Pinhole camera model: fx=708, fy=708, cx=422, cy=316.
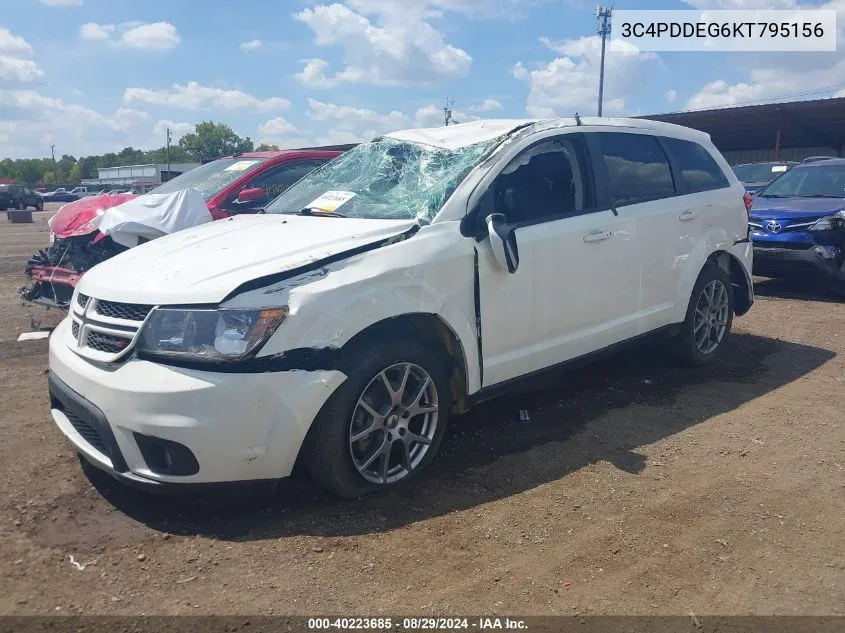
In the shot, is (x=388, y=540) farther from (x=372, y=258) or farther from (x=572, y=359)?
(x=572, y=359)

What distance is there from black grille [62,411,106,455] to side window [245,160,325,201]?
4323 millimetres

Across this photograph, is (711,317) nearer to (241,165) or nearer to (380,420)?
(380,420)

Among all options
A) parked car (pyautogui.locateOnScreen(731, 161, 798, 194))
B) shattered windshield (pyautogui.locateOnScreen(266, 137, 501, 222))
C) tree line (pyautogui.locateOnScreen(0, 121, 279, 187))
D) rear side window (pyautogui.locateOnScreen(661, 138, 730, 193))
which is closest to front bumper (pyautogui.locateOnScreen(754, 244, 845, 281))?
rear side window (pyautogui.locateOnScreen(661, 138, 730, 193))

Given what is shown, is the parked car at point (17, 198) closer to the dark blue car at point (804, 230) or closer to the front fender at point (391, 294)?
the dark blue car at point (804, 230)

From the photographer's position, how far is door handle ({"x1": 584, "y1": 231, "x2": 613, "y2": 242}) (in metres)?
4.39

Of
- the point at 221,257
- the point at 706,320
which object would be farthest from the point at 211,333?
the point at 706,320

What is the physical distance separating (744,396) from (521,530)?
2.63m

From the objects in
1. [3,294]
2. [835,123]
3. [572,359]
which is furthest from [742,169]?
[3,294]

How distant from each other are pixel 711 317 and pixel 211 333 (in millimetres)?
4158

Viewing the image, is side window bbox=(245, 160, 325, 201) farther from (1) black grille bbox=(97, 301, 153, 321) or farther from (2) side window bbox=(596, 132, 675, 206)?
(1) black grille bbox=(97, 301, 153, 321)

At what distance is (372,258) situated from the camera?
3.40m

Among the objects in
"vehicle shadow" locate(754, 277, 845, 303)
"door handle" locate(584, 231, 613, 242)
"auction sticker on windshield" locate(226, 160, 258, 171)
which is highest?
"auction sticker on windshield" locate(226, 160, 258, 171)

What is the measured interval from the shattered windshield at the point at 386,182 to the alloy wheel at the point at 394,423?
891mm

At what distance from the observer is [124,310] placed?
10.8ft
